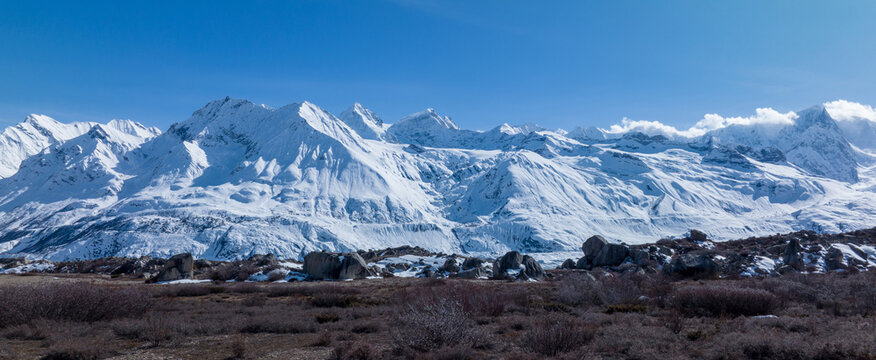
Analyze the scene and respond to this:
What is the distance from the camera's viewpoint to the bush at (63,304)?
1652 centimetres

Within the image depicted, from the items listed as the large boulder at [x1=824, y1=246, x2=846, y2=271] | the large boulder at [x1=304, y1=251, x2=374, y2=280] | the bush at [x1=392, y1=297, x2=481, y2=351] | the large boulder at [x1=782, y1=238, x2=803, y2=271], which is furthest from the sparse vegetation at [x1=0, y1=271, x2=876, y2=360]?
the large boulder at [x1=824, y1=246, x2=846, y2=271]

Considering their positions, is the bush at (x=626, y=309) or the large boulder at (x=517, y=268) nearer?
the bush at (x=626, y=309)

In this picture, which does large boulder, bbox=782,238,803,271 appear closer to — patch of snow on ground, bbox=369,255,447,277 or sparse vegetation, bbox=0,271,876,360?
sparse vegetation, bbox=0,271,876,360

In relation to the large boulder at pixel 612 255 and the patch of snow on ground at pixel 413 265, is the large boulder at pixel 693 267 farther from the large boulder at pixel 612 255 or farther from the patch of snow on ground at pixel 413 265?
the patch of snow on ground at pixel 413 265

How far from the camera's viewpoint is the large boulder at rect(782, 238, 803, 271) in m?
46.0

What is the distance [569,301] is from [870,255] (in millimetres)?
48652

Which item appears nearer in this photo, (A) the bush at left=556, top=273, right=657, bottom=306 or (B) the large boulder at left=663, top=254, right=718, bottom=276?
(A) the bush at left=556, top=273, right=657, bottom=306

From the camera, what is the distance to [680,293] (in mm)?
21531

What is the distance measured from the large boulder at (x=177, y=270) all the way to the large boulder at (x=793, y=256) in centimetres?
5729

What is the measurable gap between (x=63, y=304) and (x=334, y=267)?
105ft

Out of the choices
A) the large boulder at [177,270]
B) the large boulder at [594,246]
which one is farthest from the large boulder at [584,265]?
the large boulder at [177,270]

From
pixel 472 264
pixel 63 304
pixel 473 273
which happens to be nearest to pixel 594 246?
pixel 472 264

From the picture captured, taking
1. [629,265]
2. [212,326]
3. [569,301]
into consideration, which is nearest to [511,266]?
[629,265]

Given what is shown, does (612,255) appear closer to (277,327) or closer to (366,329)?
(366,329)
